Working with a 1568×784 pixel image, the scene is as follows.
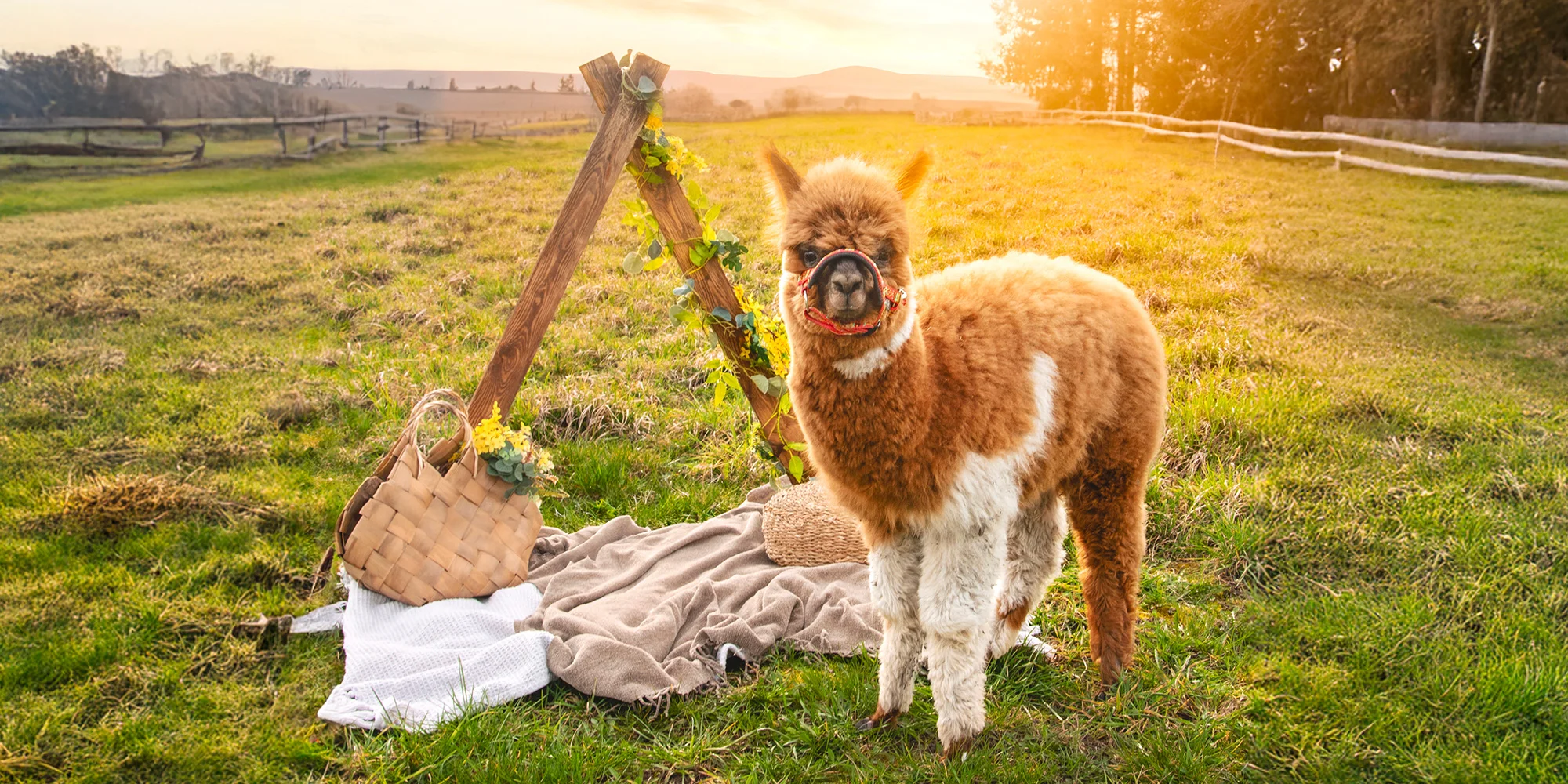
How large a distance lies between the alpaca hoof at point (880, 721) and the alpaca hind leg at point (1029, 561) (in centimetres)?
54

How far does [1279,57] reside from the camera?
955cm

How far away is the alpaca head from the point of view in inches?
83.6

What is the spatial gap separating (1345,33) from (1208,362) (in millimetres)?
5984

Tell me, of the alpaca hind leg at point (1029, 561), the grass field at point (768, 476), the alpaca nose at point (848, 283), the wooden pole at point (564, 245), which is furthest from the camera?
the wooden pole at point (564, 245)

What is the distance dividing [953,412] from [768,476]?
273 cm

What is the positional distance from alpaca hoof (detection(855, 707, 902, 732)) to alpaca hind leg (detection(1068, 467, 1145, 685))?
0.83m

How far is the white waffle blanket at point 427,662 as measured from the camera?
9.57 feet

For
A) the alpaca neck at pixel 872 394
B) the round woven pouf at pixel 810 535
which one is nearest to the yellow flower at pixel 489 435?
the round woven pouf at pixel 810 535

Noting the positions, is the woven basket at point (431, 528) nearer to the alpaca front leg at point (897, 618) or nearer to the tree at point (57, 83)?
the alpaca front leg at point (897, 618)

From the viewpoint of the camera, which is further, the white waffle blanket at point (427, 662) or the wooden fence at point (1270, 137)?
the wooden fence at point (1270, 137)

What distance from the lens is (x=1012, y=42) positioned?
369 inches

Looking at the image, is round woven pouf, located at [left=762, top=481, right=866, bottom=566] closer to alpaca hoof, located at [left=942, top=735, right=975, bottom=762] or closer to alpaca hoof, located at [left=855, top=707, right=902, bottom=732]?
alpaca hoof, located at [left=855, top=707, right=902, bottom=732]

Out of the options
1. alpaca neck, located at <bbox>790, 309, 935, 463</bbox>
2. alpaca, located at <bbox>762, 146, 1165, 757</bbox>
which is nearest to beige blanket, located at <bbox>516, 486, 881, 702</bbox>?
alpaca, located at <bbox>762, 146, 1165, 757</bbox>

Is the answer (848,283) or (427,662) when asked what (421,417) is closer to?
(427,662)
